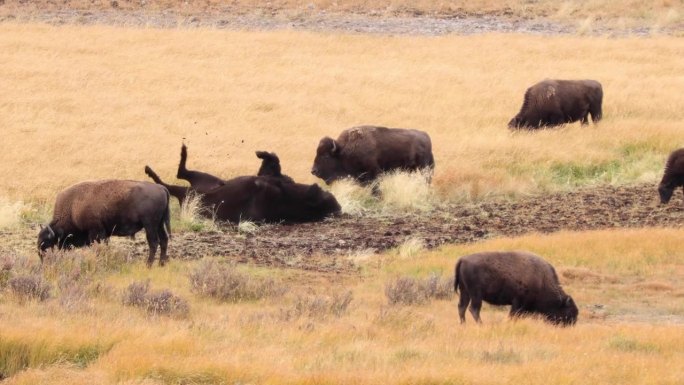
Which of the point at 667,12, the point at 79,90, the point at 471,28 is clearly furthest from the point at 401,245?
the point at 667,12

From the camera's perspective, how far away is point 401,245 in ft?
63.5

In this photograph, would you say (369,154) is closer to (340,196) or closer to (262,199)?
(340,196)

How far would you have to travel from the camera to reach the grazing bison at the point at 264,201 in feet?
69.3

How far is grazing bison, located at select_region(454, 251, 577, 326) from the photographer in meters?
13.9

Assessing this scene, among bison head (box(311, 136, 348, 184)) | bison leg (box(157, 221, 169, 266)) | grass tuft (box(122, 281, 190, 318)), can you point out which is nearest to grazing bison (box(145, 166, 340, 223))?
bison head (box(311, 136, 348, 184))

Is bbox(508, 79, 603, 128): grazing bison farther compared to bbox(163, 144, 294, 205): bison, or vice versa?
bbox(508, 79, 603, 128): grazing bison

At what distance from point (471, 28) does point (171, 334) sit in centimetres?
3772

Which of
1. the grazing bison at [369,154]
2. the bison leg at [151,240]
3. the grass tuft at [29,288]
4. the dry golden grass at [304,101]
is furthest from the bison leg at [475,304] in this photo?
the grazing bison at [369,154]

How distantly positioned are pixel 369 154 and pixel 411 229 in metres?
3.87

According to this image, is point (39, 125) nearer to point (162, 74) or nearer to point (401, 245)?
point (162, 74)

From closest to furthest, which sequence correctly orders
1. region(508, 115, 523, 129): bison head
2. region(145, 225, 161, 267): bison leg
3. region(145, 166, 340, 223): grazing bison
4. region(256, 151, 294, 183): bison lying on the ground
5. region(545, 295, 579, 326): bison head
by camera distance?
region(545, 295, 579, 326): bison head
region(145, 225, 161, 267): bison leg
region(145, 166, 340, 223): grazing bison
region(256, 151, 294, 183): bison lying on the ground
region(508, 115, 523, 129): bison head

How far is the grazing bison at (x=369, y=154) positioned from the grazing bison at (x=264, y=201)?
2508 millimetres

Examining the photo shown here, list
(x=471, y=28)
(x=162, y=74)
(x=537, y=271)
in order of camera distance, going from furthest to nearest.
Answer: (x=471, y=28) < (x=162, y=74) < (x=537, y=271)

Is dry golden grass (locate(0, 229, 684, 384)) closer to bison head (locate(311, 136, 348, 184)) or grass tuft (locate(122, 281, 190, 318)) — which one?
grass tuft (locate(122, 281, 190, 318))
